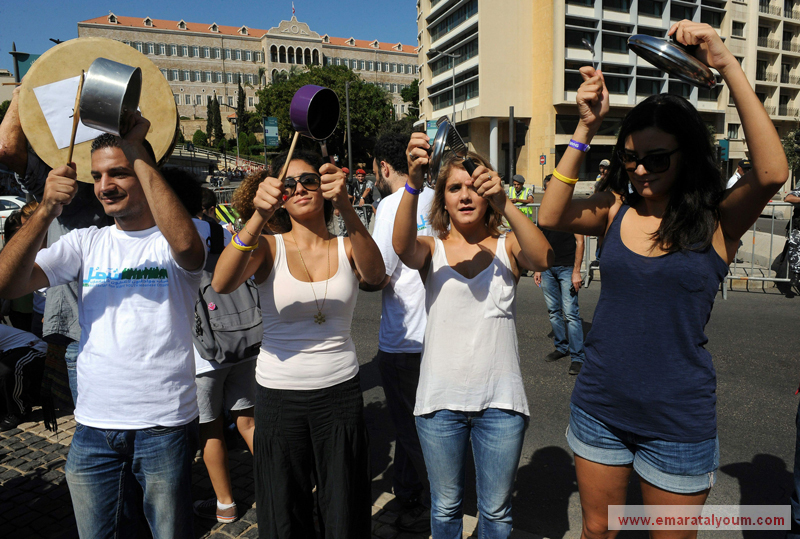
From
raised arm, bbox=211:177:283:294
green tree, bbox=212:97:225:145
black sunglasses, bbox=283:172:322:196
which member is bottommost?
raised arm, bbox=211:177:283:294

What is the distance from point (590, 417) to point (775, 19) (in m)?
71.9

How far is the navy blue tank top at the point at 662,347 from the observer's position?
194 cm

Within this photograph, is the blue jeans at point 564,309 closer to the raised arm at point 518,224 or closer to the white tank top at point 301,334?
the raised arm at point 518,224

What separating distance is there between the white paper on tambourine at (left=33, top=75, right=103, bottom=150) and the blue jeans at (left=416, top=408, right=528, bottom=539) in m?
2.08

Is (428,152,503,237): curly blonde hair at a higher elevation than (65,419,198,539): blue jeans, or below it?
higher

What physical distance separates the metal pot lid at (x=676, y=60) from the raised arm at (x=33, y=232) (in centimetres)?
213

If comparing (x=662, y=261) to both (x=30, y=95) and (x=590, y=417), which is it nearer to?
(x=590, y=417)

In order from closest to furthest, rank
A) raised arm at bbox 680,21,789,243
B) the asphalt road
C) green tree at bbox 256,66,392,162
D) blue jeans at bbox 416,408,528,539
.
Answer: raised arm at bbox 680,21,789,243, blue jeans at bbox 416,408,528,539, the asphalt road, green tree at bbox 256,66,392,162

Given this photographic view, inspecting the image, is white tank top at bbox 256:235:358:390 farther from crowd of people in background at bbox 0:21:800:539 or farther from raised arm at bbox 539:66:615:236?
A: raised arm at bbox 539:66:615:236

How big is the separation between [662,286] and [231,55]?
11198 cm

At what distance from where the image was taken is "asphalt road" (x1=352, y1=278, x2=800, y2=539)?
337 centimetres

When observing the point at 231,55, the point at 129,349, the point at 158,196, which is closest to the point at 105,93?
the point at 158,196

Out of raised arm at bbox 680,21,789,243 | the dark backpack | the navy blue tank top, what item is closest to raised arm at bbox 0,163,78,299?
the dark backpack

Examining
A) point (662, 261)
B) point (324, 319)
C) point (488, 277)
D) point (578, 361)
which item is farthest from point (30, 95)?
point (578, 361)
